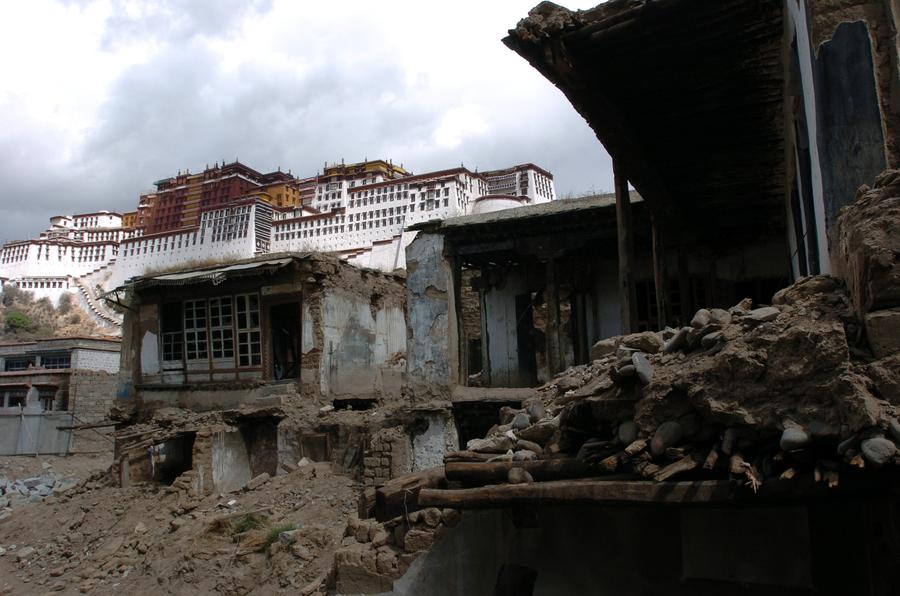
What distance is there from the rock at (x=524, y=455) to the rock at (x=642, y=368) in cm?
94

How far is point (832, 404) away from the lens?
2.89 m

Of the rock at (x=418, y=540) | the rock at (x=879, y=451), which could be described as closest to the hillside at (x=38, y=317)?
the rock at (x=418, y=540)

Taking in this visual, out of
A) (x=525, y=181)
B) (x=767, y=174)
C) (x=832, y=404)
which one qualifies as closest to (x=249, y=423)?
(x=767, y=174)

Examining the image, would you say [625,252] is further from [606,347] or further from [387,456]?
[387,456]

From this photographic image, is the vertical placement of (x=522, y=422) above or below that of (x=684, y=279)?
below

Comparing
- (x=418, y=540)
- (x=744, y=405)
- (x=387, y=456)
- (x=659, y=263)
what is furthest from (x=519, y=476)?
(x=387, y=456)

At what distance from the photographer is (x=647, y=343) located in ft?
14.1

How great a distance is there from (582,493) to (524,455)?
747 millimetres

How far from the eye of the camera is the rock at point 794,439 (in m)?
2.86

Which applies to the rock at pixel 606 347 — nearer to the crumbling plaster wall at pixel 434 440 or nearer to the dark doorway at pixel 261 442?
the crumbling plaster wall at pixel 434 440

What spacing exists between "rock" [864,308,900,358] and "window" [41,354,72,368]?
39.6m

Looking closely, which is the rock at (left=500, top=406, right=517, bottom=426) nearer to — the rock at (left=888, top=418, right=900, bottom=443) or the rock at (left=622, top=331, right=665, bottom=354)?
the rock at (left=622, top=331, right=665, bottom=354)

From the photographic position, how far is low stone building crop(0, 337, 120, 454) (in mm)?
26750

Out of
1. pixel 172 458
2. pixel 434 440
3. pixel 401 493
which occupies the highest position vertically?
pixel 401 493
